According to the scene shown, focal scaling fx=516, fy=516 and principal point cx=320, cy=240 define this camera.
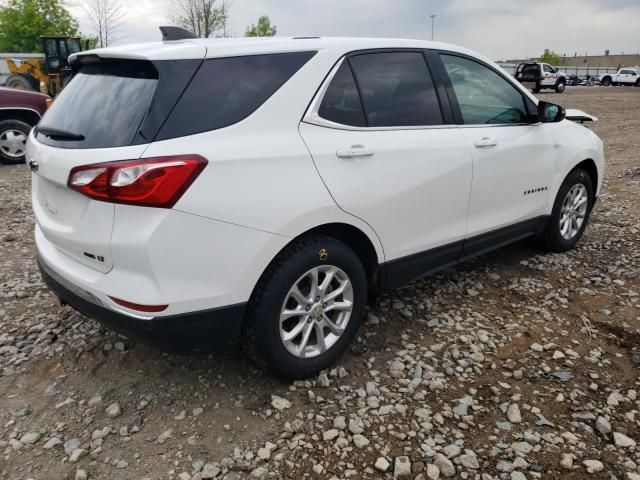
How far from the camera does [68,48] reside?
20.2 meters

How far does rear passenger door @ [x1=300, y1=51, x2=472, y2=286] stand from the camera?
8.67 ft

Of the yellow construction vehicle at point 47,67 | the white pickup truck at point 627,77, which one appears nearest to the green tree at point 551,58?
the white pickup truck at point 627,77

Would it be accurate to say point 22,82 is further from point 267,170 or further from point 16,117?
point 267,170

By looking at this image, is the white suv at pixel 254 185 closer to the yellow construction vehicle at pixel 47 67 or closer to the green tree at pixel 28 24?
the yellow construction vehicle at pixel 47 67

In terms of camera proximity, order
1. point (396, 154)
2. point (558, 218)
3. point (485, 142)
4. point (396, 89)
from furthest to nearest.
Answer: point (558, 218) < point (485, 142) < point (396, 89) < point (396, 154)

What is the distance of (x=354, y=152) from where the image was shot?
2672 millimetres

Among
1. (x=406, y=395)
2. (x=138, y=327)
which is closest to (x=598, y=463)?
(x=406, y=395)

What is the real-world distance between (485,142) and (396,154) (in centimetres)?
90

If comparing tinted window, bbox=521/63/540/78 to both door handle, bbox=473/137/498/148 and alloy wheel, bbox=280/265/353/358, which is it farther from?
alloy wheel, bbox=280/265/353/358

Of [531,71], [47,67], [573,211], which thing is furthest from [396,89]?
[531,71]

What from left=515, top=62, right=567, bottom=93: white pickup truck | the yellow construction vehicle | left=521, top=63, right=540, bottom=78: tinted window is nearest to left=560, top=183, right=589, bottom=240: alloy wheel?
the yellow construction vehicle

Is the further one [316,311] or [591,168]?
[591,168]

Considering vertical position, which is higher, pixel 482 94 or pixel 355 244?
pixel 482 94

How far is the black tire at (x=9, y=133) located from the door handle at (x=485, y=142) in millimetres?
8226
